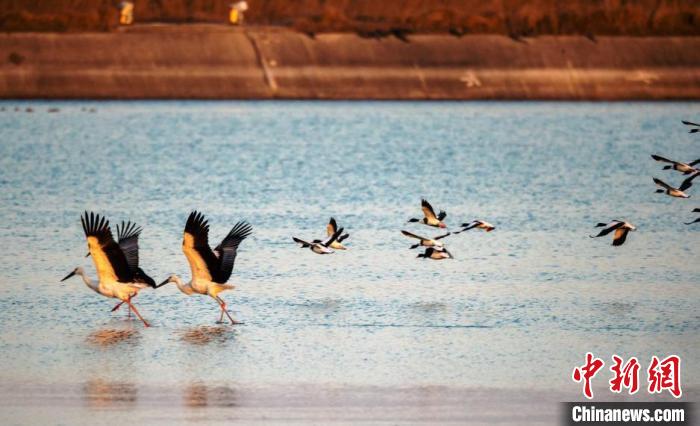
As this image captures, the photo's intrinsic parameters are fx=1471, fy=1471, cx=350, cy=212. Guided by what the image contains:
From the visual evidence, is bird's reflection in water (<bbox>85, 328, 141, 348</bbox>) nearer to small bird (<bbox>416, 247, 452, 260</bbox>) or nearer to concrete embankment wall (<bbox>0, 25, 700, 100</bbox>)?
small bird (<bbox>416, 247, 452, 260</bbox>)

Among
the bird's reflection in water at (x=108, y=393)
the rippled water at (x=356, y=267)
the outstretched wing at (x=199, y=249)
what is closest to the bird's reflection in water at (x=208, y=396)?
the rippled water at (x=356, y=267)

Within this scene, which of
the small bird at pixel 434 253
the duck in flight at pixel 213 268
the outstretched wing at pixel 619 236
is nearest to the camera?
the duck in flight at pixel 213 268

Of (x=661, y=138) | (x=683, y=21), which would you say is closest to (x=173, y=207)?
(x=661, y=138)

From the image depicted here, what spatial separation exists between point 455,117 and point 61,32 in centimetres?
1937

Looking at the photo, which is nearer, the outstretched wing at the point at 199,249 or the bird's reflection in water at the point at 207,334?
the bird's reflection in water at the point at 207,334

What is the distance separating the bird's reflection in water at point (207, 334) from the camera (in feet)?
57.1

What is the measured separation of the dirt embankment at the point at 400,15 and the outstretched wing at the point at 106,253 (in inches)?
2070

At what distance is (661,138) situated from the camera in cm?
5569

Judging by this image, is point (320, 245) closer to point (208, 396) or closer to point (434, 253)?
point (434, 253)

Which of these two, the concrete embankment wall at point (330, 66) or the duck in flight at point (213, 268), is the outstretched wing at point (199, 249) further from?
the concrete embankment wall at point (330, 66)

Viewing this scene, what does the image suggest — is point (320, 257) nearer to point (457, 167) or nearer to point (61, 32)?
point (457, 167)

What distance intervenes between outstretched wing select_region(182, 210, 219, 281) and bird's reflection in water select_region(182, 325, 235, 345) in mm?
631

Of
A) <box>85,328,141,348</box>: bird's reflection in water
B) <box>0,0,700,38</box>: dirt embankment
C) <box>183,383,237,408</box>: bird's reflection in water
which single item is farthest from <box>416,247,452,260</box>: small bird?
<box>0,0,700,38</box>: dirt embankment

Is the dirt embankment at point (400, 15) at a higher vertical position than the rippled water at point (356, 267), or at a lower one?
higher
